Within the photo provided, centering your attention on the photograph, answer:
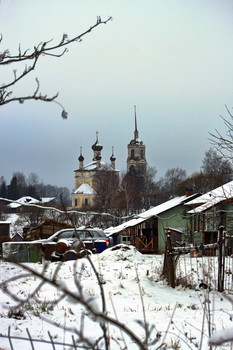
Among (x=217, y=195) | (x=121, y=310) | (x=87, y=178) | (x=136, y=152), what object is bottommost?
(x=121, y=310)

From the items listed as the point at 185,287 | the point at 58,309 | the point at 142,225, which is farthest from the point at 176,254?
the point at 142,225

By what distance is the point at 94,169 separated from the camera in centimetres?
11838

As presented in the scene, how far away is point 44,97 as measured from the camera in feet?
11.6

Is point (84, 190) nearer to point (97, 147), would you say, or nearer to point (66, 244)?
point (97, 147)

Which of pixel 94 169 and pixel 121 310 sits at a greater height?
pixel 94 169

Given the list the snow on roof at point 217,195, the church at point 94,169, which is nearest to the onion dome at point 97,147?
the church at point 94,169

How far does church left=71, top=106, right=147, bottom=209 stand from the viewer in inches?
4300

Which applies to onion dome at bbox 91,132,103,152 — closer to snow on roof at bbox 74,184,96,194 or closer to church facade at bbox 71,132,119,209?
church facade at bbox 71,132,119,209

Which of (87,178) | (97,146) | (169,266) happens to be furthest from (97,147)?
(169,266)

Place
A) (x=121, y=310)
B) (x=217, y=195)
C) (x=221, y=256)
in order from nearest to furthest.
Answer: (x=121, y=310) → (x=221, y=256) → (x=217, y=195)

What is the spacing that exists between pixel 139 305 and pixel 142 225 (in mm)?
38108

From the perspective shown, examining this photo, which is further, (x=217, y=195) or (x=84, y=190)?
(x=84, y=190)

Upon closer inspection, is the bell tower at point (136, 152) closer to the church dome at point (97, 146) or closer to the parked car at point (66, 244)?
the church dome at point (97, 146)

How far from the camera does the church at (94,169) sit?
10922 cm
